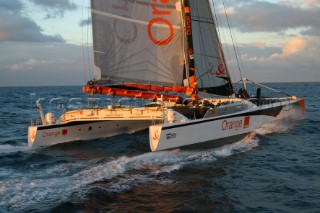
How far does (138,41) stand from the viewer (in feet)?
50.3

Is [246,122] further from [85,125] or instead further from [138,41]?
[85,125]

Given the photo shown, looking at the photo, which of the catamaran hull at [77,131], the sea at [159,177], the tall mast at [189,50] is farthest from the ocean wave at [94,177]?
the tall mast at [189,50]

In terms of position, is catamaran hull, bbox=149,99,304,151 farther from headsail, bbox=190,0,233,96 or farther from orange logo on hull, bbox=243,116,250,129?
headsail, bbox=190,0,233,96

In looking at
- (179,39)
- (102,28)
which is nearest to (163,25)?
(179,39)

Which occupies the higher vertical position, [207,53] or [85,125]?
[207,53]

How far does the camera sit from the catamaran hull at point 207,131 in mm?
12219

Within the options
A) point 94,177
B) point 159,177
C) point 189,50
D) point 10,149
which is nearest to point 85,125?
point 10,149

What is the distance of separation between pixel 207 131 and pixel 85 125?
19.1 ft

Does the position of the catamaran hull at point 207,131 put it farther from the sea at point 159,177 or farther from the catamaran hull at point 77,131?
the catamaran hull at point 77,131

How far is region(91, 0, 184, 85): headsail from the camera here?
14672 mm

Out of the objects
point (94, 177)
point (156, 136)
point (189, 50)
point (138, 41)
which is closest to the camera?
point (94, 177)

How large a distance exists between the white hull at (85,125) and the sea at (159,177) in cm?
43

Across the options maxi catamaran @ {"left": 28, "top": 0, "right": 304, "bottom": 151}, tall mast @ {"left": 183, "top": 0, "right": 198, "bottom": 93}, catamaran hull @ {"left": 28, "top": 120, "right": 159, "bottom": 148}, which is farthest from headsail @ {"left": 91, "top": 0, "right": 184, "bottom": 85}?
catamaran hull @ {"left": 28, "top": 120, "right": 159, "bottom": 148}

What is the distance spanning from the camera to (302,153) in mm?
13891
